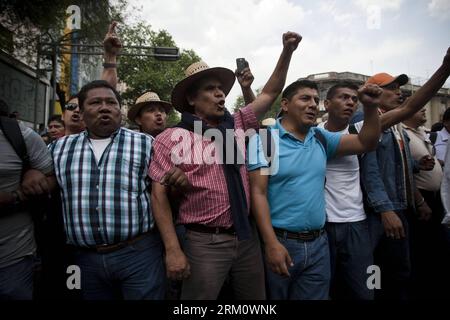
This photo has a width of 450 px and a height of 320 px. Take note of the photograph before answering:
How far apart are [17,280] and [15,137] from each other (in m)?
0.95

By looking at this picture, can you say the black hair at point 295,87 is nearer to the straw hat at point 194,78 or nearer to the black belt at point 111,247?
the straw hat at point 194,78

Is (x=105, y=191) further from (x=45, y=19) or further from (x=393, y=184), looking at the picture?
(x=45, y=19)

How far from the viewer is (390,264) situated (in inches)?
119

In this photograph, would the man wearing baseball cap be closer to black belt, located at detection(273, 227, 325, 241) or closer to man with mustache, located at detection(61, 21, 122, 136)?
black belt, located at detection(273, 227, 325, 241)

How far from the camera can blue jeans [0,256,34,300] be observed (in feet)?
7.13

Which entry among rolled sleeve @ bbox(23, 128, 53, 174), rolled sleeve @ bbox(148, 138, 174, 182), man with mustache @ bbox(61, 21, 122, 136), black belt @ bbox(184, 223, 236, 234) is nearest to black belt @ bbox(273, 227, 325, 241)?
black belt @ bbox(184, 223, 236, 234)

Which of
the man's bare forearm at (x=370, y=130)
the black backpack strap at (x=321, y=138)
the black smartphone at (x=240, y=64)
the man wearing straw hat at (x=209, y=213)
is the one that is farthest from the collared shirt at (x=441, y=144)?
the man wearing straw hat at (x=209, y=213)

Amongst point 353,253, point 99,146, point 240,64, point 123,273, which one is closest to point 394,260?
point 353,253

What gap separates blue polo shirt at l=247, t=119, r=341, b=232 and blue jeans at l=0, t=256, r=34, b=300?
1671 millimetres

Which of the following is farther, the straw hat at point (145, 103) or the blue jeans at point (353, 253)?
the straw hat at point (145, 103)

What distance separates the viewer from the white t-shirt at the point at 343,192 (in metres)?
2.66

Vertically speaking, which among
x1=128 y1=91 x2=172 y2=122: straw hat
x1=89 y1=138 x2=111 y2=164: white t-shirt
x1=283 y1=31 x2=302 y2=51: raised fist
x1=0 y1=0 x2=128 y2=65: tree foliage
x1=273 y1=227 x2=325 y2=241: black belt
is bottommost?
x1=273 y1=227 x2=325 y2=241: black belt

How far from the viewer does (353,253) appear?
2.64 meters

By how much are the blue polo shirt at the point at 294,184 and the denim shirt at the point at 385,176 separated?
0.62m
